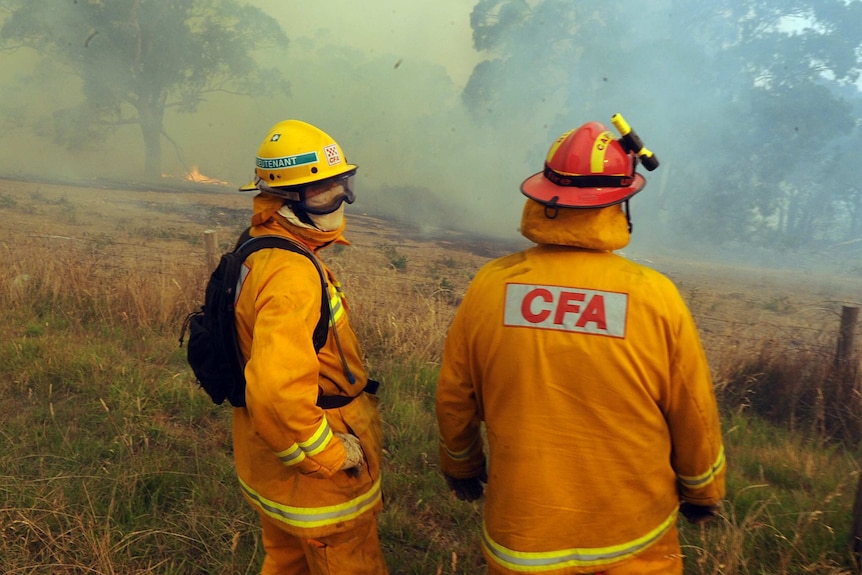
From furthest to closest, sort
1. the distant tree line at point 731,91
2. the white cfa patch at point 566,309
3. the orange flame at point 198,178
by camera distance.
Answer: the orange flame at point 198,178 → the distant tree line at point 731,91 → the white cfa patch at point 566,309

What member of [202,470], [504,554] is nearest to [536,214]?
[504,554]

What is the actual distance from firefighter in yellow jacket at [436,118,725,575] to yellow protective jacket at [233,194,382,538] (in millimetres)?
476

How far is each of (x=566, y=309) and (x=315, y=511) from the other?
3.34 feet

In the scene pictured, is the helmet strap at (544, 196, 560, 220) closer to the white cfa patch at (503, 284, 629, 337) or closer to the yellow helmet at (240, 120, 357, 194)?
the white cfa patch at (503, 284, 629, 337)

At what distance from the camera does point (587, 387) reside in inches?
56.3

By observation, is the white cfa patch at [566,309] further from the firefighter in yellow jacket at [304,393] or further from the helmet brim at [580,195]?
the firefighter in yellow jacket at [304,393]

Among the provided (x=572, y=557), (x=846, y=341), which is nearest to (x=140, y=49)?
(x=846, y=341)

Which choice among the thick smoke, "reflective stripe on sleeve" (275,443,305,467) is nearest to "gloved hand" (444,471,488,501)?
"reflective stripe on sleeve" (275,443,305,467)

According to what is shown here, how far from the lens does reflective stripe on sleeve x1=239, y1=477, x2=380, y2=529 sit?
181cm

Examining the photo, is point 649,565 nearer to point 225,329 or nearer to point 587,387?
point 587,387

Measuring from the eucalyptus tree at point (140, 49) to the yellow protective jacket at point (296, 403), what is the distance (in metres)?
25.0

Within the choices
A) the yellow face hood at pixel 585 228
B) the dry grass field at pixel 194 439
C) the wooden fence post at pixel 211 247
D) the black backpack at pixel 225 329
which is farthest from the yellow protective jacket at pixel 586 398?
the wooden fence post at pixel 211 247

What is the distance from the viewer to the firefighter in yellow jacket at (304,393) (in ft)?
5.21

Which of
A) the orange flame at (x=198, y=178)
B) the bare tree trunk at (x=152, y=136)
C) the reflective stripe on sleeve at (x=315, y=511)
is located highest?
the bare tree trunk at (x=152, y=136)
